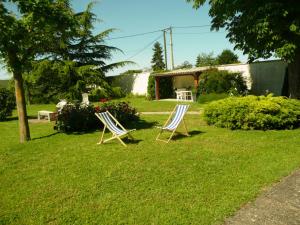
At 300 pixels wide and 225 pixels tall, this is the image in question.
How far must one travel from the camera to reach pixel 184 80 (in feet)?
93.5

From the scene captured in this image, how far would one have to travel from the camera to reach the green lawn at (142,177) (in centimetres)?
441

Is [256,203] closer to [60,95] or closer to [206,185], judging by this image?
[206,185]

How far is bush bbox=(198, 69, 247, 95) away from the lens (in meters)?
19.7

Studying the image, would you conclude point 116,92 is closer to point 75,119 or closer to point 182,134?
point 75,119

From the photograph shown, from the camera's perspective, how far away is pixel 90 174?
20.4 feet

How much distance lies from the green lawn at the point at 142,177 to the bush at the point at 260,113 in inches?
16.8

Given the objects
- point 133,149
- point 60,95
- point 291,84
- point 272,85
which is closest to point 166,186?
point 133,149

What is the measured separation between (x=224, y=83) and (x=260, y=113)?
33.3ft

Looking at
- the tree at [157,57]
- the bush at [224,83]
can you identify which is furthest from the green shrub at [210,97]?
the tree at [157,57]

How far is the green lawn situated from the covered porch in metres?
13.6

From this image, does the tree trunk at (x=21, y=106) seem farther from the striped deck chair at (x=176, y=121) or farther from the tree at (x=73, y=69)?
the tree at (x=73, y=69)

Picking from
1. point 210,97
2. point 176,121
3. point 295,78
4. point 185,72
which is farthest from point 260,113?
point 185,72

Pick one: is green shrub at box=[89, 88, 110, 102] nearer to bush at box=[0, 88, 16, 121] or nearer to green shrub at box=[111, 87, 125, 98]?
green shrub at box=[111, 87, 125, 98]

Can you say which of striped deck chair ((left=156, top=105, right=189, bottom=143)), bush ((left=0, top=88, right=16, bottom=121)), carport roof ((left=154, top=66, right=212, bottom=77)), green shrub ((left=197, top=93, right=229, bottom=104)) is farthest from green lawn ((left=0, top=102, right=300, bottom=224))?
carport roof ((left=154, top=66, right=212, bottom=77))
